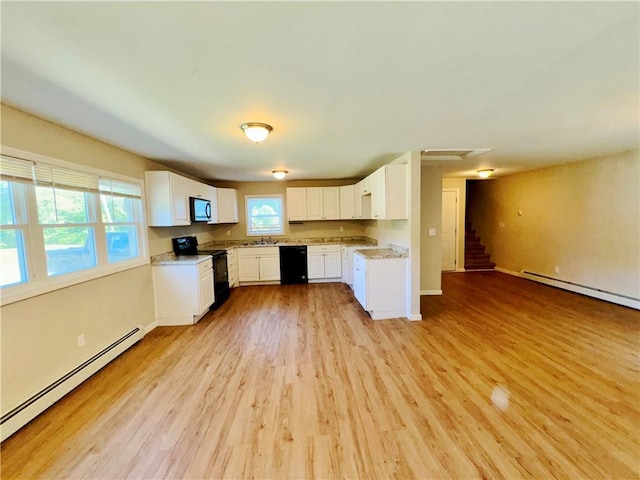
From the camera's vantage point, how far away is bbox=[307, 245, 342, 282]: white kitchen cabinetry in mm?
6008

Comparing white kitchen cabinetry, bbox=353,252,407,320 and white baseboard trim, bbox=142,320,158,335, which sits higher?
white kitchen cabinetry, bbox=353,252,407,320

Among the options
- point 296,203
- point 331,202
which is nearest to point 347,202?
point 331,202

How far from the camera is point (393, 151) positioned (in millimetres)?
3719

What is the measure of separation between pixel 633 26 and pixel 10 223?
4.06m

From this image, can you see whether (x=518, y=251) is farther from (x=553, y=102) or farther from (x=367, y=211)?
(x=553, y=102)

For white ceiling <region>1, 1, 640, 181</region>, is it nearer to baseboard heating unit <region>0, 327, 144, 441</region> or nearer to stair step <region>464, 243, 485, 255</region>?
baseboard heating unit <region>0, 327, 144, 441</region>

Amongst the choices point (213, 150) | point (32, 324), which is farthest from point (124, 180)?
point (32, 324)

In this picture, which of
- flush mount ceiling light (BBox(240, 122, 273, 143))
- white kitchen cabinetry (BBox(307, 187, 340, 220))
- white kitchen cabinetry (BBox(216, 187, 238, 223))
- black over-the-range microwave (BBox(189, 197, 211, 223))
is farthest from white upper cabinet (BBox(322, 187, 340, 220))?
flush mount ceiling light (BBox(240, 122, 273, 143))

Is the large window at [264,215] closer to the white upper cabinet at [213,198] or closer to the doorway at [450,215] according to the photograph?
the white upper cabinet at [213,198]

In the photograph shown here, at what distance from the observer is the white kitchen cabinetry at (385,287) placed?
3904mm

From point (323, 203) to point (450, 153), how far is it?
2881 mm

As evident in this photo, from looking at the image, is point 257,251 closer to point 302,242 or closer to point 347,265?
point 302,242

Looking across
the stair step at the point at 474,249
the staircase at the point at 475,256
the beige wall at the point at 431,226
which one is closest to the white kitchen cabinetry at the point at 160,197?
the beige wall at the point at 431,226

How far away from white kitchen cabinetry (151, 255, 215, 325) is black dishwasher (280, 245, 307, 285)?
2.32 metres
